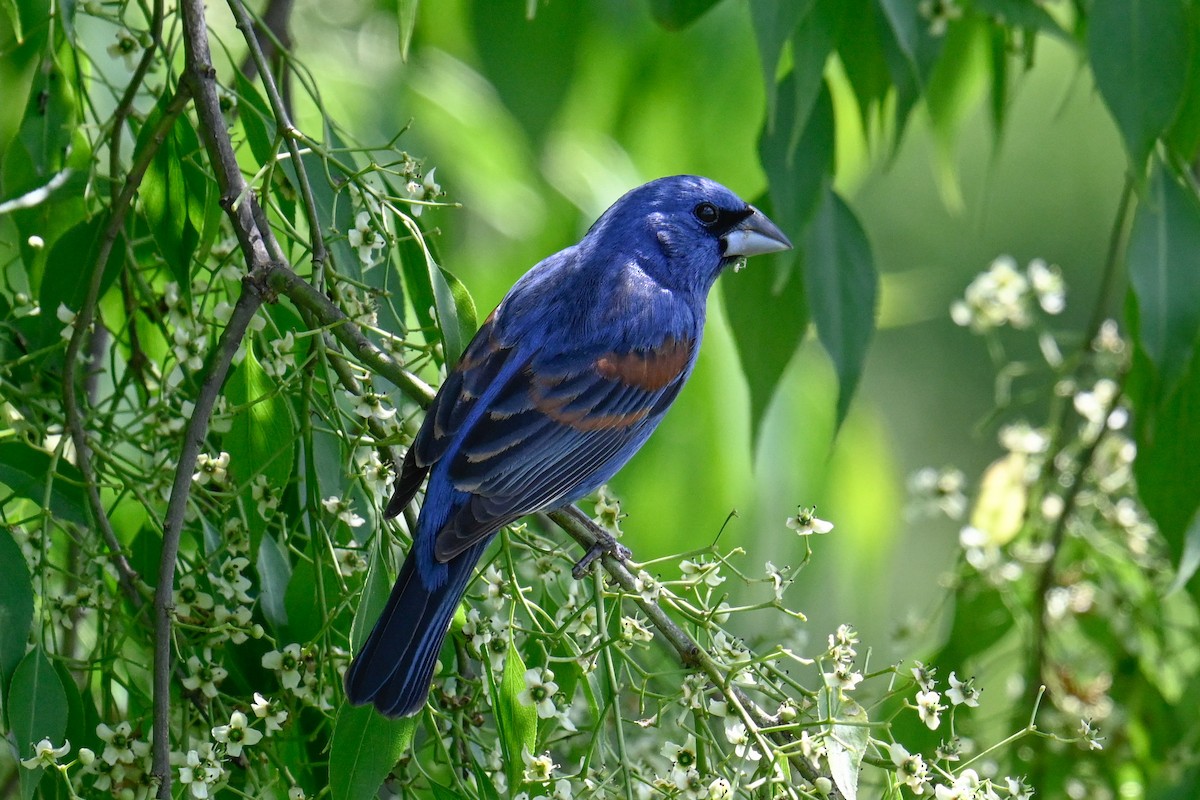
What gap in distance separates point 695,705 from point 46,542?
0.91 meters

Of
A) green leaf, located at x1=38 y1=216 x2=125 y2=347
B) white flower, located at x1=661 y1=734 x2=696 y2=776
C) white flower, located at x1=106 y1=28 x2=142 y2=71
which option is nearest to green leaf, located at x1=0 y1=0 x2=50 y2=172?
white flower, located at x1=106 y1=28 x2=142 y2=71

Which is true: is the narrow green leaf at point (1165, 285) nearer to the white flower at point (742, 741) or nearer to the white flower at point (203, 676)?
the white flower at point (742, 741)

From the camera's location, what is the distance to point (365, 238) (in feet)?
7.30

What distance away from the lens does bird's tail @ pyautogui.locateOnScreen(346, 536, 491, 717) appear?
76.2 inches

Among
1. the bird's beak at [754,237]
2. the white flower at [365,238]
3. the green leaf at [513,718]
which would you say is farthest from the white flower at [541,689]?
the bird's beak at [754,237]

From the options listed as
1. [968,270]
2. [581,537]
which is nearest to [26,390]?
[581,537]

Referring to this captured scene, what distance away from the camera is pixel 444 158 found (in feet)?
13.6

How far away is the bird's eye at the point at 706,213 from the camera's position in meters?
3.45

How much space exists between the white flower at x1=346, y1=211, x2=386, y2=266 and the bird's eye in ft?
4.31

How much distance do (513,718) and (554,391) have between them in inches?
42.1

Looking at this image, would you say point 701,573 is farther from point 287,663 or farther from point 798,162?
point 798,162

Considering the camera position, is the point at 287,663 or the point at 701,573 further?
the point at 701,573

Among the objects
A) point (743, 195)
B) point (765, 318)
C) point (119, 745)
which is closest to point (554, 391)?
point (765, 318)

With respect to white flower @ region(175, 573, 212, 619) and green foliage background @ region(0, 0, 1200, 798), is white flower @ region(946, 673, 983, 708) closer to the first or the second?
green foliage background @ region(0, 0, 1200, 798)
